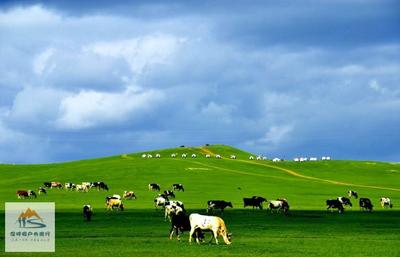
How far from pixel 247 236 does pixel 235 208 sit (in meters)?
28.8

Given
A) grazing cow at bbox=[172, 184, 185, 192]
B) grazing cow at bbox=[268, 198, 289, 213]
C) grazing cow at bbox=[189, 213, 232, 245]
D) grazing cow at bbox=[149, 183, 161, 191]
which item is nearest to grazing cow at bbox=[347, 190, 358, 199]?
grazing cow at bbox=[172, 184, 185, 192]

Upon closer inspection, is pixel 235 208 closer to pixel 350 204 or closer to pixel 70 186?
pixel 350 204

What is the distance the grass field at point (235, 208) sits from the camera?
3188cm

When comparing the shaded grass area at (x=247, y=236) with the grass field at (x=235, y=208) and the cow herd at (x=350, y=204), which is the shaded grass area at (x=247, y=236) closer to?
the grass field at (x=235, y=208)

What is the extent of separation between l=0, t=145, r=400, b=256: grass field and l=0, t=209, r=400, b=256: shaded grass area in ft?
0.16

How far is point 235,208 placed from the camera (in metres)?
66.9

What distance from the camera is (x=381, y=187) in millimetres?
107500

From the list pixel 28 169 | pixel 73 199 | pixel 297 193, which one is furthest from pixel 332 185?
pixel 28 169

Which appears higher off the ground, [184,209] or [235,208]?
[235,208]

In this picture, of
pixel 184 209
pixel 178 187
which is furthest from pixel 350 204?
pixel 178 187

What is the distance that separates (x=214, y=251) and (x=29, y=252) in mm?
8189

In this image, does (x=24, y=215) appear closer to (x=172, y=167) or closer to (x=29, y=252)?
(x=29, y=252)

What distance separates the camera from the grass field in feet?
105

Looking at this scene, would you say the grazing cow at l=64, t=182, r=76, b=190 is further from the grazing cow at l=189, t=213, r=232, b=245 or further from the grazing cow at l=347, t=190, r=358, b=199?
the grazing cow at l=189, t=213, r=232, b=245
